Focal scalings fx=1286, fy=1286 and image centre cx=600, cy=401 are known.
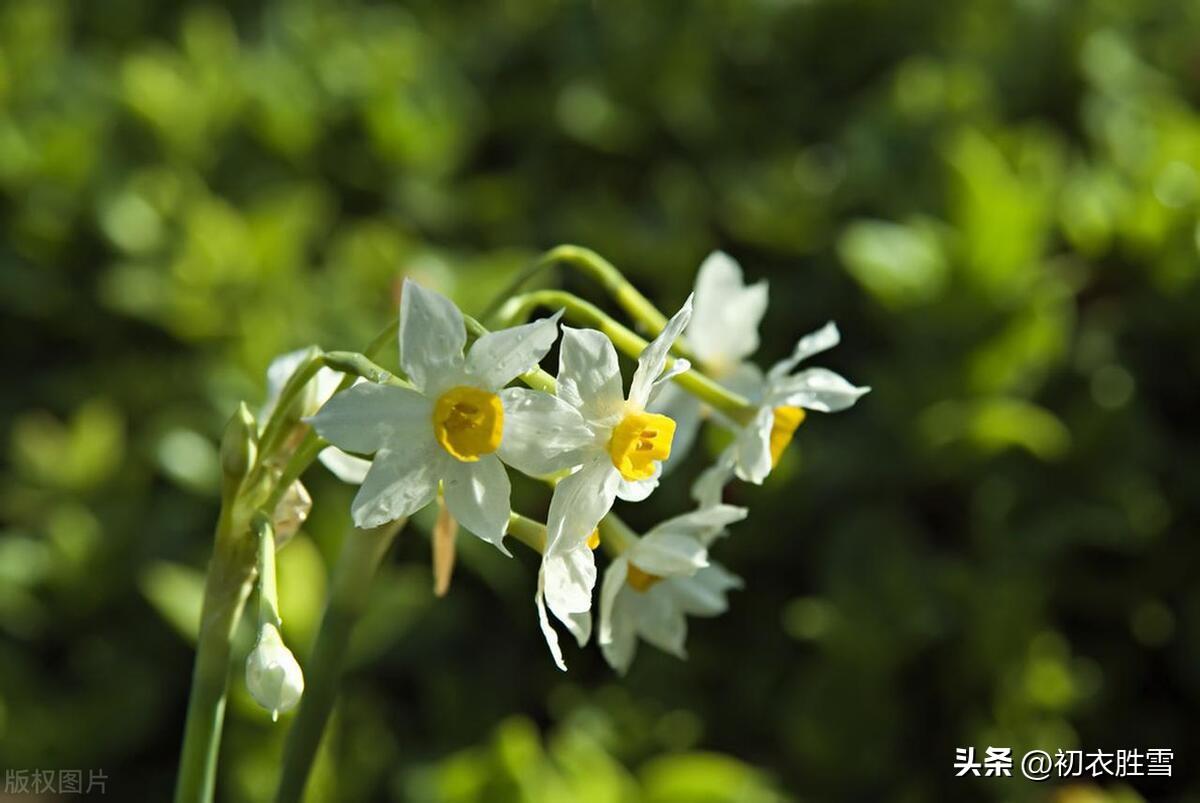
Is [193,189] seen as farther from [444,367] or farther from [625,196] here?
[444,367]

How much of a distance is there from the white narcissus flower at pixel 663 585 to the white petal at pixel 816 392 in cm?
8

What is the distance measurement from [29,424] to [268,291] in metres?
0.52

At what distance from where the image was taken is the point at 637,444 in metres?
0.74

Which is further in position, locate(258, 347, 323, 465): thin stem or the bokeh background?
the bokeh background

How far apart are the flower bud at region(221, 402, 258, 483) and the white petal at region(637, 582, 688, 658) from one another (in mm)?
330

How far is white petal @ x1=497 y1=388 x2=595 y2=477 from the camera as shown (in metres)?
0.71

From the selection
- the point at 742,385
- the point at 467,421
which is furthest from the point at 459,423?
the point at 742,385

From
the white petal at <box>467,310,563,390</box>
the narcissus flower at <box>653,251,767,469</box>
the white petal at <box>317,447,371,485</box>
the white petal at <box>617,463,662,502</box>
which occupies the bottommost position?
the white petal at <box>617,463,662,502</box>

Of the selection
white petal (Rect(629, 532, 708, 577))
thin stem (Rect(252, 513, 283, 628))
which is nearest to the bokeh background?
white petal (Rect(629, 532, 708, 577))

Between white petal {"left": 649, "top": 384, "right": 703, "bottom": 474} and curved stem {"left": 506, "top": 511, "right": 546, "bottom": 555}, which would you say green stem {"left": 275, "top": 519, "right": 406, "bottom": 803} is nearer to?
curved stem {"left": 506, "top": 511, "right": 546, "bottom": 555}

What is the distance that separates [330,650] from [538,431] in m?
0.23

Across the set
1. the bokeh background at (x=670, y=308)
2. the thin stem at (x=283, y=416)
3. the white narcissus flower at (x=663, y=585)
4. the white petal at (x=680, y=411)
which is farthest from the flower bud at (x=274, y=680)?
the bokeh background at (x=670, y=308)

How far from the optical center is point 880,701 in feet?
5.88

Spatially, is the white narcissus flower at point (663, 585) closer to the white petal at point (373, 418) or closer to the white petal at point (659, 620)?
the white petal at point (659, 620)
